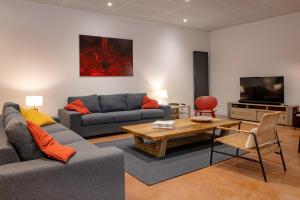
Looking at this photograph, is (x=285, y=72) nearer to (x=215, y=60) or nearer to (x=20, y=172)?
(x=215, y=60)

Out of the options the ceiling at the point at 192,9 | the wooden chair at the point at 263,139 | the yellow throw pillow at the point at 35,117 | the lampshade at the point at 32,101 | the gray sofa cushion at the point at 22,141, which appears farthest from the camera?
the ceiling at the point at 192,9

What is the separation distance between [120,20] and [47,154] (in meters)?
4.80

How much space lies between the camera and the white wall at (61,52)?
4.66 m

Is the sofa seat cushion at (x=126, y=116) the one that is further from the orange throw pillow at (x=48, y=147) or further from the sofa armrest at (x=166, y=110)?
the orange throw pillow at (x=48, y=147)

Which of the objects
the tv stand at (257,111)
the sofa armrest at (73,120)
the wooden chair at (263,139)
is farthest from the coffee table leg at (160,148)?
the tv stand at (257,111)

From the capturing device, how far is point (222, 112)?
7.71 m

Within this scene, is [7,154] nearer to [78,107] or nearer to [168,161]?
[168,161]

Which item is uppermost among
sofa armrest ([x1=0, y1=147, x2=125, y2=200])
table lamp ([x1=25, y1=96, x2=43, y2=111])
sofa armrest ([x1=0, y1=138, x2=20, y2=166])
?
table lamp ([x1=25, y1=96, x2=43, y2=111])

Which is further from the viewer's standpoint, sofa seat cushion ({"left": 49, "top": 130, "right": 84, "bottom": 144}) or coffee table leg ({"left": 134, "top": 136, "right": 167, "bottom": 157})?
coffee table leg ({"left": 134, "top": 136, "right": 167, "bottom": 157})

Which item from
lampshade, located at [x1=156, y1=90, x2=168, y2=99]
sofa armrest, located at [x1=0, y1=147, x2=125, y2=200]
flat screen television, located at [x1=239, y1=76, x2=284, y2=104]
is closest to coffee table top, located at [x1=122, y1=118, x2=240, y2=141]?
sofa armrest, located at [x1=0, y1=147, x2=125, y2=200]

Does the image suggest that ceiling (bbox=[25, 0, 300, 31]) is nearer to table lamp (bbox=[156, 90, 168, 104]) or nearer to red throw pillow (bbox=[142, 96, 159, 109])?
table lamp (bbox=[156, 90, 168, 104])

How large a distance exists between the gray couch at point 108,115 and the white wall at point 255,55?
8.90 feet

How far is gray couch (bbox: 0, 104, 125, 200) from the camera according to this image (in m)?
1.57

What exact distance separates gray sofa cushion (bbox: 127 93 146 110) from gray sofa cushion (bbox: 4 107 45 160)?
13.1 ft
